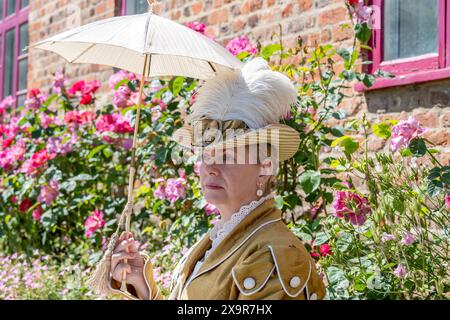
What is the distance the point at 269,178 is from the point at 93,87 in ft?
11.3

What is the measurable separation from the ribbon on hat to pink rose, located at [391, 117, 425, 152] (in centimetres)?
89

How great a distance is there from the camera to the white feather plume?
228 cm

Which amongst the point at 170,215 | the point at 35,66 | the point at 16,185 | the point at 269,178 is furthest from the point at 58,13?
the point at 269,178

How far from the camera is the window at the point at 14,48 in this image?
9.32 meters

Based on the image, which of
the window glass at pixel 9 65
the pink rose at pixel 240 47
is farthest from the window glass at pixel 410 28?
the window glass at pixel 9 65

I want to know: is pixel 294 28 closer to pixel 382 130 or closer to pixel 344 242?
pixel 382 130

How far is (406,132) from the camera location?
9.48ft

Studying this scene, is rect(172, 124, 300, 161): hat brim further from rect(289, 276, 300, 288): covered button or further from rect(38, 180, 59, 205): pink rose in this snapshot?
rect(38, 180, 59, 205): pink rose

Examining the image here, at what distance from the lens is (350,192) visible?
3.29 m

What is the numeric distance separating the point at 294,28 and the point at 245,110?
2750 millimetres

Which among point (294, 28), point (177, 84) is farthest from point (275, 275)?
point (294, 28)

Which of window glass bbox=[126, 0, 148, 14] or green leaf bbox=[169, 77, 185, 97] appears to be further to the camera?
window glass bbox=[126, 0, 148, 14]

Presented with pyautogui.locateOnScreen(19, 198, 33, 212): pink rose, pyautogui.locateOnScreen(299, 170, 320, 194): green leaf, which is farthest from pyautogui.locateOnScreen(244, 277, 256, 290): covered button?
pyautogui.locateOnScreen(19, 198, 33, 212): pink rose
